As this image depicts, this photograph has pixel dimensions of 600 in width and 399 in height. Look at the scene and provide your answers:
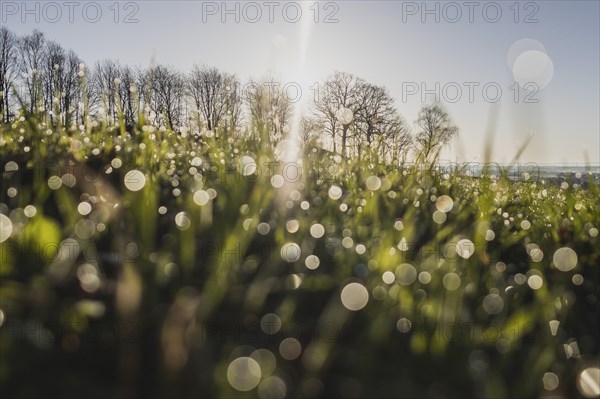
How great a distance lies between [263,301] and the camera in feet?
4.81

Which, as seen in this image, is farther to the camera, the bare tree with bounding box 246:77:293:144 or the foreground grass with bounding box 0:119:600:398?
the bare tree with bounding box 246:77:293:144

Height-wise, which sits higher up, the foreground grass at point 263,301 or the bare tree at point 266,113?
the bare tree at point 266,113

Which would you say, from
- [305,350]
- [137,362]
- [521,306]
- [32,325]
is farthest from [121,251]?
[521,306]

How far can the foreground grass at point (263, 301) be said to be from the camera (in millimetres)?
1129

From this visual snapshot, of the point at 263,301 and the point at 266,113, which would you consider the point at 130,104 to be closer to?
the point at 266,113

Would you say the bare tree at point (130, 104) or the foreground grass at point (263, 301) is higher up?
the bare tree at point (130, 104)

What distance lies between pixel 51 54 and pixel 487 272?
211ft

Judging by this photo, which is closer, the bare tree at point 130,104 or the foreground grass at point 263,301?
the foreground grass at point 263,301

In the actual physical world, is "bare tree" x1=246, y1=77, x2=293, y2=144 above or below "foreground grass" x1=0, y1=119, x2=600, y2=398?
above

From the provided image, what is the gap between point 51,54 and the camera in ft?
182

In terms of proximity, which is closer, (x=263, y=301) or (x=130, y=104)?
(x=263, y=301)

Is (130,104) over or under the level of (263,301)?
over

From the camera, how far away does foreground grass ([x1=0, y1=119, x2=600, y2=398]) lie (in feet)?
3.70

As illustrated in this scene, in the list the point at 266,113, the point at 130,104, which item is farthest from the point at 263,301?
the point at 130,104
